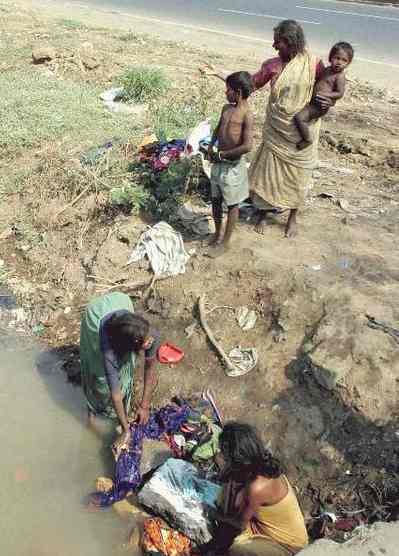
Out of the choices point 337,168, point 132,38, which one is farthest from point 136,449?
point 132,38

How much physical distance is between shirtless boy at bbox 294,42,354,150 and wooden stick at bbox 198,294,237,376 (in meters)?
1.51

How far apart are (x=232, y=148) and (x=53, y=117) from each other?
3.74 meters

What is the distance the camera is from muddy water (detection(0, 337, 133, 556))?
11.8 ft

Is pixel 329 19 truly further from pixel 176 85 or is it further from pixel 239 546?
pixel 239 546

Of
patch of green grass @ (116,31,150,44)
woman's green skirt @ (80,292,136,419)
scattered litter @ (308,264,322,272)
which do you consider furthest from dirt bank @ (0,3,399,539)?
patch of green grass @ (116,31,150,44)

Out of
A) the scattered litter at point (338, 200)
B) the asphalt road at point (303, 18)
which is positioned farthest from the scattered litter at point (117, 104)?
the asphalt road at point (303, 18)

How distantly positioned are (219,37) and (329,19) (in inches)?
159

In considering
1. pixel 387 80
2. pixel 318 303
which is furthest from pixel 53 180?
pixel 387 80

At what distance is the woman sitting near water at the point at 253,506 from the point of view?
2.77 metres

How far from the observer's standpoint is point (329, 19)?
14836 mm

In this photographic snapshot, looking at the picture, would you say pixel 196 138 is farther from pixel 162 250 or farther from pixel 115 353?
pixel 115 353

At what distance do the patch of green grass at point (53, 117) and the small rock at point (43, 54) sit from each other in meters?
0.98

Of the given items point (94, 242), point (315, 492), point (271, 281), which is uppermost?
point (271, 281)

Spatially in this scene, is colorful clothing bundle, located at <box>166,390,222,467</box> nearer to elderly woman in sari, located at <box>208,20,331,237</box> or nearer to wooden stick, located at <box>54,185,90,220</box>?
elderly woman in sari, located at <box>208,20,331,237</box>
